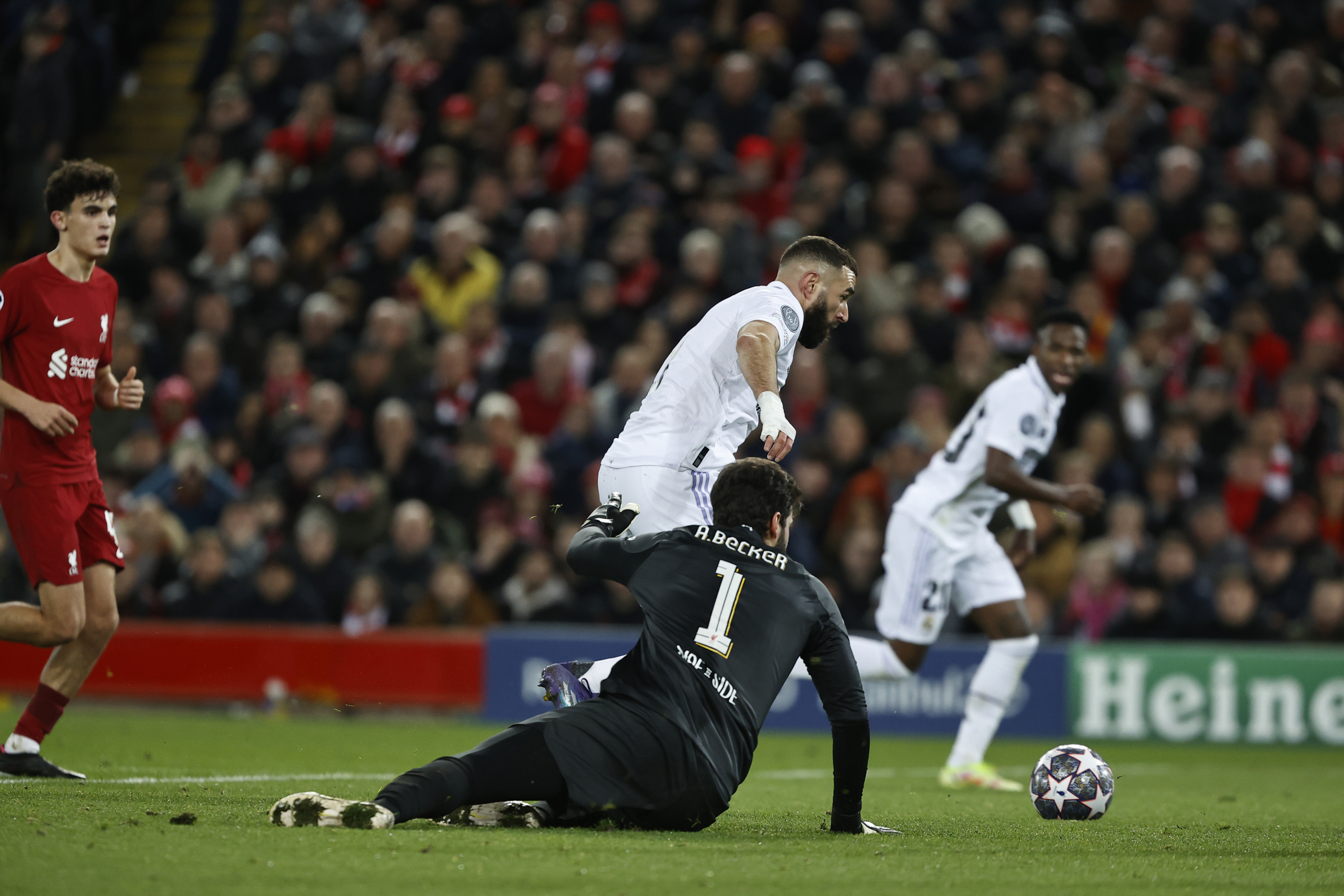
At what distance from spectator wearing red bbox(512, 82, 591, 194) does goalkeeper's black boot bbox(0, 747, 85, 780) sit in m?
10.4

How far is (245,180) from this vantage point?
18.0 metres

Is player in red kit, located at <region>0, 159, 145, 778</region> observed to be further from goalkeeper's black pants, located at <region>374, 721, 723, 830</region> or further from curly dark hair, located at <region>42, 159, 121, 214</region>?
goalkeeper's black pants, located at <region>374, 721, 723, 830</region>

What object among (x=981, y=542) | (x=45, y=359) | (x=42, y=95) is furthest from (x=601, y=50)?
(x=45, y=359)

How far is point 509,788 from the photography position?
5754mm

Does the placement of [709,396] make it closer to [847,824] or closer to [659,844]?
[847,824]

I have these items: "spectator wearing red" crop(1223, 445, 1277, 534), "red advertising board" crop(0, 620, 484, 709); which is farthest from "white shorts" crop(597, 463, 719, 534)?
"spectator wearing red" crop(1223, 445, 1277, 534)

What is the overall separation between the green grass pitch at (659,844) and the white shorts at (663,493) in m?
1.29

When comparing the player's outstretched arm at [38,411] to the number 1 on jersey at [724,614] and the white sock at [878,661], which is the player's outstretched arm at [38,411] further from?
the white sock at [878,661]

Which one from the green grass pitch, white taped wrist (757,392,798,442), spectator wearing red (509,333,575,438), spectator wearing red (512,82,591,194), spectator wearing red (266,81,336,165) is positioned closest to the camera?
the green grass pitch

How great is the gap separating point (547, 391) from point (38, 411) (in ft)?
26.0

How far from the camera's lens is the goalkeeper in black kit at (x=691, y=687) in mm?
5828

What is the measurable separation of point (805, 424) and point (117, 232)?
357 inches

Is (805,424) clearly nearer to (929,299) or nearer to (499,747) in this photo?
(929,299)

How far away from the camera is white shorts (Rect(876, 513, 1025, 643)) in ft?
31.1
